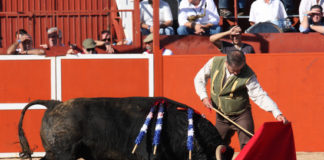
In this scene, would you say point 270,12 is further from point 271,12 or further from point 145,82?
point 145,82

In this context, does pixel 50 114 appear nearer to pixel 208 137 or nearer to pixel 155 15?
pixel 208 137

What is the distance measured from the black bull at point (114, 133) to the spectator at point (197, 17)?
3407mm

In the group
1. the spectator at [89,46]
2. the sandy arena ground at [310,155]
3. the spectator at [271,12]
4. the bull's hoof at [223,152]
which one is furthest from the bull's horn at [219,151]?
the spectator at [271,12]

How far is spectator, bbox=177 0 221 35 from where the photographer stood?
9242 millimetres

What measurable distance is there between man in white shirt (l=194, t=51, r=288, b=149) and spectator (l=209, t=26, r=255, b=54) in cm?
215

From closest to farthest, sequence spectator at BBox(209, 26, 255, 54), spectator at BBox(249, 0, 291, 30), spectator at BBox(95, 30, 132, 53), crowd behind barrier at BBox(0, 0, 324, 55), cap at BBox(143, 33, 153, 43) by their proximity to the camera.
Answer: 1. spectator at BBox(209, 26, 255, 54)
2. cap at BBox(143, 33, 153, 43)
3. crowd behind barrier at BBox(0, 0, 324, 55)
4. spectator at BBox(95, 30, 132, 53)
5. spectator at BBox(249, 0, 291, 30)

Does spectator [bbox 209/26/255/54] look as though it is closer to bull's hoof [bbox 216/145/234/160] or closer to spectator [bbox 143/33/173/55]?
spectator [bbox 143/33/173/55]

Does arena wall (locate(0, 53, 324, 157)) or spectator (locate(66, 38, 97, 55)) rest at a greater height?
spectator (locate(66, 38, 97, 55))

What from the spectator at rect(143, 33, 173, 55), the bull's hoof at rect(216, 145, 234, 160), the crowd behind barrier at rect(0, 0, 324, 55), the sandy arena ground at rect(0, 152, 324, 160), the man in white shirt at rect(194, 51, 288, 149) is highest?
the crowd behind barrier at rect(0, 0, 324, 55)

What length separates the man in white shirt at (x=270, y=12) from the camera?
31.6ft

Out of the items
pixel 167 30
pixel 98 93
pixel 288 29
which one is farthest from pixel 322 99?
pixel 98 93

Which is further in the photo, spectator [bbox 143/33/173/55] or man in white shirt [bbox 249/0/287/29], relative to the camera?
man in white shirt [bbox 249/0/287/29]

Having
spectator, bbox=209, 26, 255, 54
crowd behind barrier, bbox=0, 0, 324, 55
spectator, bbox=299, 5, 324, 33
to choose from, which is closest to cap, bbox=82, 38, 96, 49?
A: crowd behind barrier, bbox=0, 0, 324, 55

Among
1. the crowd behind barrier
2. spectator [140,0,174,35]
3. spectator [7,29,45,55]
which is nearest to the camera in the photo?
Result: spectator [7,29,45,55]
